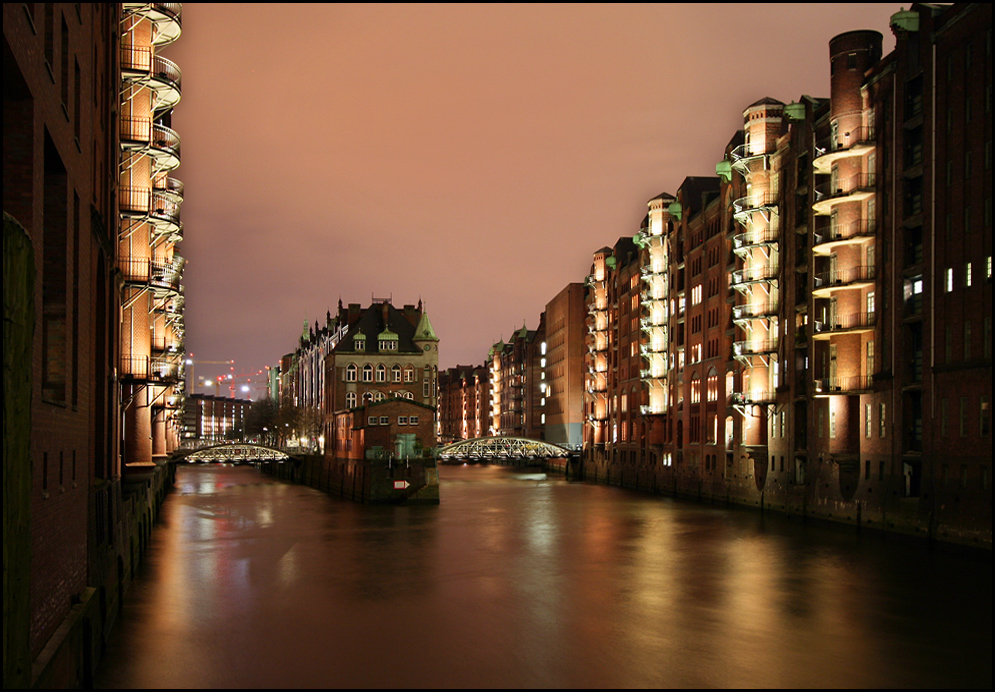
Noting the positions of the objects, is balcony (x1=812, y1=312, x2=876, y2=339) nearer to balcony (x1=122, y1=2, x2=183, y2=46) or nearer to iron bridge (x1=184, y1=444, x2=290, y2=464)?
balcony (x1=122, y1=2, x2=183, y2=46)

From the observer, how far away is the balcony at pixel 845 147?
150 feet

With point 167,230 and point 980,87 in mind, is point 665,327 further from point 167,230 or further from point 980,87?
point 167,230

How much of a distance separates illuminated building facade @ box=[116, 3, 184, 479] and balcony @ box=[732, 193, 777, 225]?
33839mm

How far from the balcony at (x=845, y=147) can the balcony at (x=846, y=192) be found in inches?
42.5

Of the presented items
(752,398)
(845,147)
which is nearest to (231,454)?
(752,398)

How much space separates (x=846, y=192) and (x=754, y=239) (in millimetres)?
11805

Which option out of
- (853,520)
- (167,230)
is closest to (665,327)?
(853,520)

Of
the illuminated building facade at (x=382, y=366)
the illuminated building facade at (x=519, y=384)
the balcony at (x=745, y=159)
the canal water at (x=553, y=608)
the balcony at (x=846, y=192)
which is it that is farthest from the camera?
the illuminated building facade at (x=519, y=384)

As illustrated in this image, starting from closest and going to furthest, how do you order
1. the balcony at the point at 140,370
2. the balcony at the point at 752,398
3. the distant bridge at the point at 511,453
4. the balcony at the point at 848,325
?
1. the balcony at the point at 140,370
2. the balcony at the point at 848,325
3. the balcony at the point at 752,398
4. the distant bridge at the point at 511,453

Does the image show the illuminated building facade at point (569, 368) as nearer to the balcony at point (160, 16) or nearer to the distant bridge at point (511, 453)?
the distant bridge at point (511, 453)

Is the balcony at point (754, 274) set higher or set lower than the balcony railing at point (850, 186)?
lower

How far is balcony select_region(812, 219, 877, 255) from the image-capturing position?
1806 inches

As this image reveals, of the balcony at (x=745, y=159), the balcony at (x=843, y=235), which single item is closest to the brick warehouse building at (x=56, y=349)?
the balcony at (x=843, y=235)

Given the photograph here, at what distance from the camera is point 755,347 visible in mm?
58531
